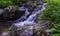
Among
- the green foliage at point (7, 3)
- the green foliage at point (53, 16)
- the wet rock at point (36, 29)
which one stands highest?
the green foliage at point (7, 3)

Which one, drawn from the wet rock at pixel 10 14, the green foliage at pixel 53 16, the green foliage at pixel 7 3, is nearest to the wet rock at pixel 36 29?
the green foliage at pixel 53 16

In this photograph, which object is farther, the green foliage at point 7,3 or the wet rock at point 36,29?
the green foliage at point 7,3

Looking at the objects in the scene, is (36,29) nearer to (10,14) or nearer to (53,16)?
(53,16)

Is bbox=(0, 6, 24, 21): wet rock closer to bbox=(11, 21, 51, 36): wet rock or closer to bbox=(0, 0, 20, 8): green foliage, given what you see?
bbox=(0, 0, 20, 8): green foliage

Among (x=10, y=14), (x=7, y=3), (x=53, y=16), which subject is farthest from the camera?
(x=7, y=3)

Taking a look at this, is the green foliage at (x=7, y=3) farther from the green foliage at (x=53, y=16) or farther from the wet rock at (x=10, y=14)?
the green foliage at (x=53, y=16)

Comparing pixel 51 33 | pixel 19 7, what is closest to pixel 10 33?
pixel 51 33

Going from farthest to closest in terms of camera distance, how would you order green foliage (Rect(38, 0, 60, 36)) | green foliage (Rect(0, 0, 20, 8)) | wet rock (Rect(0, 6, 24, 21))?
green foliage (Rect(0, 0, 20, 8))
wet rock (Rect(0, 6, 24, 21))
green foliage (Rect(38, 0, 60, 36))

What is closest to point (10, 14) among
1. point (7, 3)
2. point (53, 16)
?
point (7, 3)

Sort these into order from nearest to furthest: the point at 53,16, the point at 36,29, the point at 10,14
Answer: the point at 36,29 < the point at 53,16 < the point at 10,14

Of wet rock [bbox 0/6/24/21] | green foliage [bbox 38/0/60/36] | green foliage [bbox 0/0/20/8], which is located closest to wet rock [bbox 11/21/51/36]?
green foliage [bbox 38/0/60/36]

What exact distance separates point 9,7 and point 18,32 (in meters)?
2.30

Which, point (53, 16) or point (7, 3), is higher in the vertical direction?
point (7, 3)

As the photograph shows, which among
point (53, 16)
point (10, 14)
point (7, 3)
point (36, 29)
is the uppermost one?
point (7, 3)
